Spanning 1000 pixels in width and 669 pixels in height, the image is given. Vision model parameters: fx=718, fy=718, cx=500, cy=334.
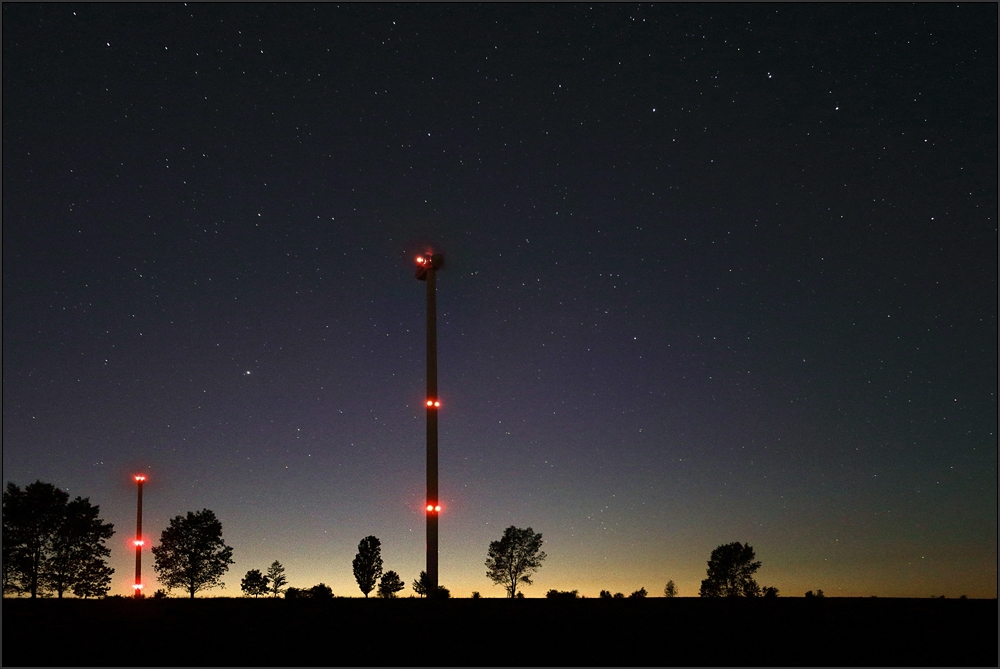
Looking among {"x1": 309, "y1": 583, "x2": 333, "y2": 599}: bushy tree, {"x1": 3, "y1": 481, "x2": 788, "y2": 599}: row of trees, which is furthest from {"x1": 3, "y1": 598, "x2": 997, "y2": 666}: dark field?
{"x1": 3, "y1": 481, "x2": 788, "y2": 599}: row of trees

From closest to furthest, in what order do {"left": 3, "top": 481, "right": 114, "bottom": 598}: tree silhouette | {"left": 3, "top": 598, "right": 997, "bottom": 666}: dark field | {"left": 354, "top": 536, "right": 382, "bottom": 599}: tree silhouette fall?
{"left": 3, "top": 598, "right": 997, "bottom": 666}: dark field → {"left": 3, "top": 481, "right": 114, "bottom": 598}: tree silhouette → {"left": 354, "top": 536, "right": 382, "bottom": 599}: tree silhouette

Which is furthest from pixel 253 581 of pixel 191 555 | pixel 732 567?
pixel 732 567

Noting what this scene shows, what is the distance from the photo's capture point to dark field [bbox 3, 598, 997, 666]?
1203 centimetres

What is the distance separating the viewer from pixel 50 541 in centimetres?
6162

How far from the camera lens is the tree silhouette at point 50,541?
5894 centimetres

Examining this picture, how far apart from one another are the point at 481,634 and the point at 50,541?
2451 inches

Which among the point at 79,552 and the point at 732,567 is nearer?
the point at 79,552

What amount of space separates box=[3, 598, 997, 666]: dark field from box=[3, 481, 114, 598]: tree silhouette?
169 feet

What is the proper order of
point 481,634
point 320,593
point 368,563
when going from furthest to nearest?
point 368,563, point 320,593, point 481,634

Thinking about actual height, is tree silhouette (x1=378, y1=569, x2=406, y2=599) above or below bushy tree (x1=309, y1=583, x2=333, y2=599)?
below

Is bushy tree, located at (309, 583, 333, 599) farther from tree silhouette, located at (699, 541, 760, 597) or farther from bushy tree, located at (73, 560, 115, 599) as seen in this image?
tree silhouette, located at (699, 541, 760, 597)

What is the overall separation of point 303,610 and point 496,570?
74.6 meters

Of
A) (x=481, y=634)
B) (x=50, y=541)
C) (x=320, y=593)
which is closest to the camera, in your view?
(x=481, y=634)

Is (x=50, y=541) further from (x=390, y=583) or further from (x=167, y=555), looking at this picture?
(x=390, y=583)
